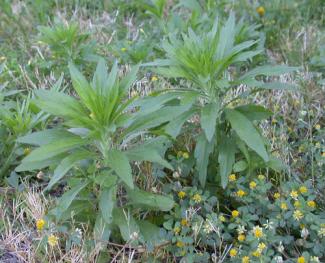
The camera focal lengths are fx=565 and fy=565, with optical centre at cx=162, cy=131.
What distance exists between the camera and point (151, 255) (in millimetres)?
3018

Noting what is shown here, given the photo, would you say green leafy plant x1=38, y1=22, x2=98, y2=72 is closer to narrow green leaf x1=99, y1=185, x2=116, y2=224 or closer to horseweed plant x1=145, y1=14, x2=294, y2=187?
horseweed plant x1=145, y1=14, x2=294, y2=187

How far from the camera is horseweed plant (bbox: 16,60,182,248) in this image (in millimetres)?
2832

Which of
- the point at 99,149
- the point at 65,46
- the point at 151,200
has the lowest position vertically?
the point at 151,200

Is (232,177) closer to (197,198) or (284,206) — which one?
(197,198)

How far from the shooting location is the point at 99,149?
3016 millimetres

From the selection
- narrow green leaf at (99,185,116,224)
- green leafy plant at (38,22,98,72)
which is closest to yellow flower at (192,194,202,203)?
narrow green leaf at (99,185,116,224)

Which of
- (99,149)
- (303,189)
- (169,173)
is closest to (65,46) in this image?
(169,173)

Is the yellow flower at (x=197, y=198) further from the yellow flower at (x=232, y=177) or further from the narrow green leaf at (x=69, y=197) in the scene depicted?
the narrow green leaf at (x=69, y=197)

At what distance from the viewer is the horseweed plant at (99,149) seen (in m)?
2.83

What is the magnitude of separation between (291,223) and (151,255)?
2.55ft

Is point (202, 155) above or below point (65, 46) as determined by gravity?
below

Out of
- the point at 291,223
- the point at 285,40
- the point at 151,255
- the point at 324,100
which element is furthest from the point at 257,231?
the point at 285,40

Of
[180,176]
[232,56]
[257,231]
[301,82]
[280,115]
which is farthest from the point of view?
[301,82]

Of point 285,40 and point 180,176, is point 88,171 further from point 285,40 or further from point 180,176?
point 285,40
